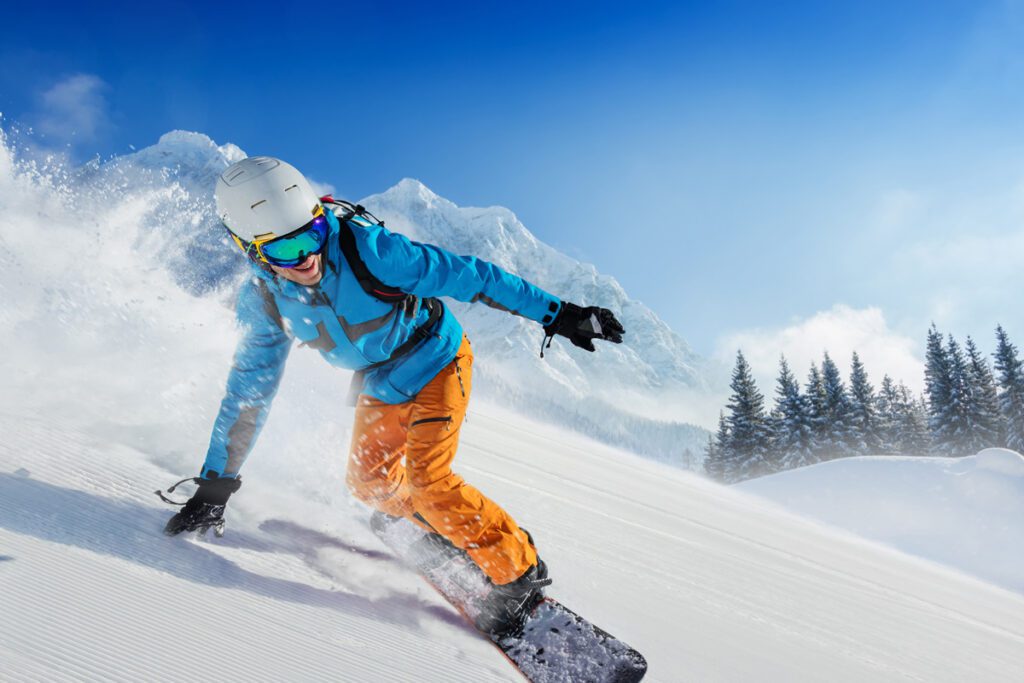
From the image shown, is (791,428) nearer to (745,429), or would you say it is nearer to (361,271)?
(745,429)

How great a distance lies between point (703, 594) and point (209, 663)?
3.03 m

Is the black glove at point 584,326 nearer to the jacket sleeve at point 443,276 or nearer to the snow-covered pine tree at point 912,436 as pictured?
the jacket sleeve at point 443,276

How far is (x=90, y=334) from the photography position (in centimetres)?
462

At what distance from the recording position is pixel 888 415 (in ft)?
139

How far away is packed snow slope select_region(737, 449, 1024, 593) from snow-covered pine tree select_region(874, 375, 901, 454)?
25189 mm

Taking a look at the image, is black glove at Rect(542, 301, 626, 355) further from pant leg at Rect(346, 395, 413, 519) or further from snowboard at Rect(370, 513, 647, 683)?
snowboard at Rect(370, 513, 647, 683)

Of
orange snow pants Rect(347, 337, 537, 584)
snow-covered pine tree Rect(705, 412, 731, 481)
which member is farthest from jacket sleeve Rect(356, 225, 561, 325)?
snow-covered pine tree Rect(705, 412, 731, 481)

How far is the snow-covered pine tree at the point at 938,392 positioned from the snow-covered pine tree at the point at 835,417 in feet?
22.9

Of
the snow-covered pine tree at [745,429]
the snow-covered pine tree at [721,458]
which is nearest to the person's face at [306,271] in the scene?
the snow-covered pine tree at [745,429]

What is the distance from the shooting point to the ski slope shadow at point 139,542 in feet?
6.36

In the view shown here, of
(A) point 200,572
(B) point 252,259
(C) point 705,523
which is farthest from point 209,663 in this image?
(C) point 705,523

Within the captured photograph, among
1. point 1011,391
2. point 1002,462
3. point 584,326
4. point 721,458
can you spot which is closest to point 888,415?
point 1011,391

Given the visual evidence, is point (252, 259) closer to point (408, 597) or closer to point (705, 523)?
point (408, 597)

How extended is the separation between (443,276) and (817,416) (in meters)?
41.6
